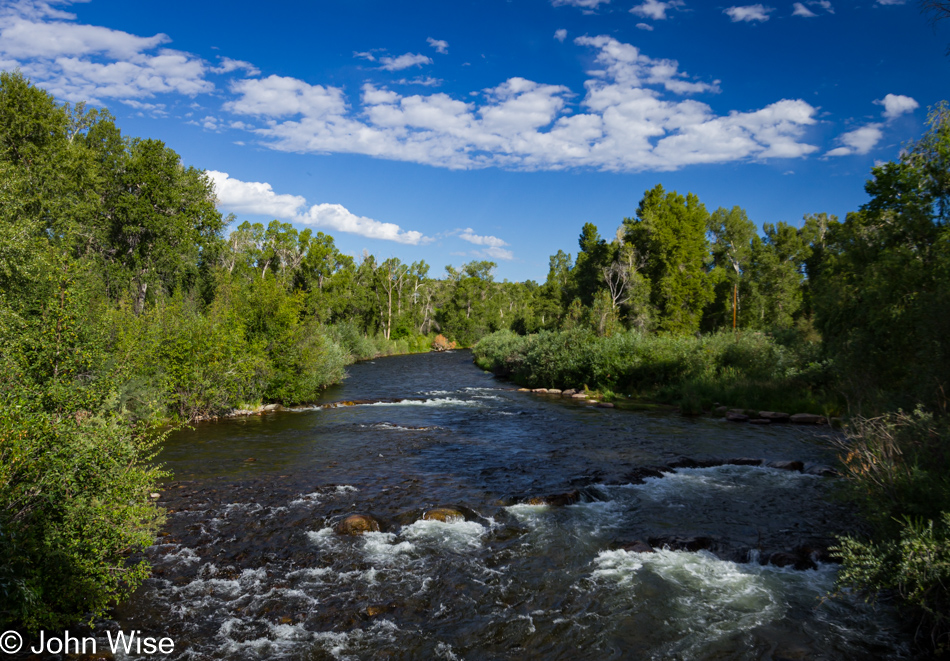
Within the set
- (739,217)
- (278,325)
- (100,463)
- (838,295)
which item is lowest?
(100,463)

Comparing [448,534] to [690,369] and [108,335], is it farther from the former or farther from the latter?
[690,369]

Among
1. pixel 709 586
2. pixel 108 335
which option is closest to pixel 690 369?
pixel 709 586

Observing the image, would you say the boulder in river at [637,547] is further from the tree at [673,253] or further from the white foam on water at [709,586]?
the tree at [673,253]

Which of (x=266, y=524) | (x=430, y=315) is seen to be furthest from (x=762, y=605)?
(x=430, y=315)

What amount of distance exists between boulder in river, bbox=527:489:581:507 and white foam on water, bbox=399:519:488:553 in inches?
69.9

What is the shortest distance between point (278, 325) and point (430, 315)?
67.4m

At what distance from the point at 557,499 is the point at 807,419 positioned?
1378 centimetres

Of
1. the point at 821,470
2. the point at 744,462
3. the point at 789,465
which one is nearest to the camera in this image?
the point at 821,470

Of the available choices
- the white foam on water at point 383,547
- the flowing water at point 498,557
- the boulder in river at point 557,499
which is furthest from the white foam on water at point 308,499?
the boulder in river at point 557,499

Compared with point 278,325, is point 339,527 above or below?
below

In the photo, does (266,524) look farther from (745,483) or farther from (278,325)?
(278,325)

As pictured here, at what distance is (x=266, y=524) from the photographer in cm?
952

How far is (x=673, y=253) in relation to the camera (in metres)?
47.8

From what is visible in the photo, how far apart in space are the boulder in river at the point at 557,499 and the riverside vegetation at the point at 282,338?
17.0 feet
